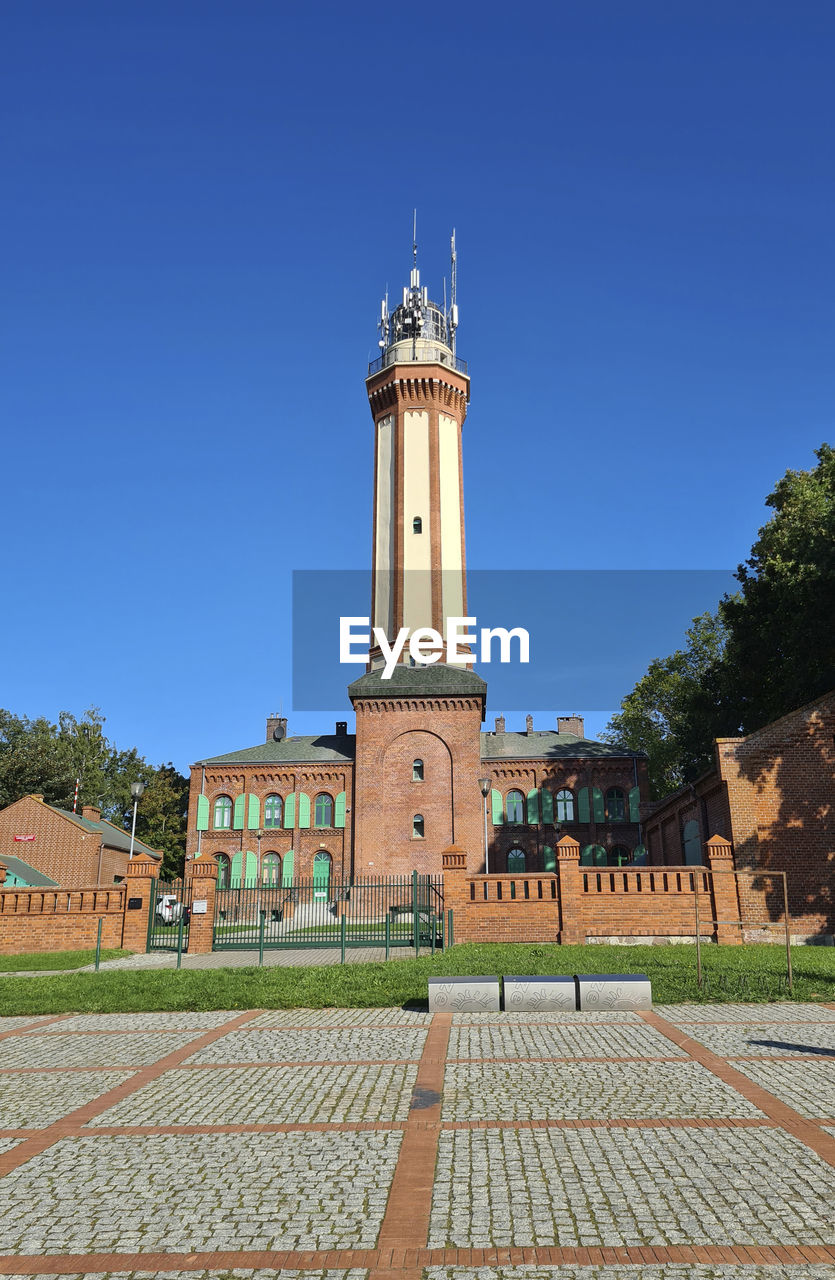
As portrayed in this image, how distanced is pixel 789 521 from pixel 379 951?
58.2 ft

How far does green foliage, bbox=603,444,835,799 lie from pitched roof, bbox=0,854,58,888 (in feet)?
96.0

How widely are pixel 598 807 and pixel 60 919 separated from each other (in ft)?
90.8

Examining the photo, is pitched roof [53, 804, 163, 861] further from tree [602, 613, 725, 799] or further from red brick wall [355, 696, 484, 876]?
tree [602, 613, 725, 799]

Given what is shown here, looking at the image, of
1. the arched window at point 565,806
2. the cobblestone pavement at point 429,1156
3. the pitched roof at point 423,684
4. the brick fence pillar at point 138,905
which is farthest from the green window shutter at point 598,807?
the cobblestone pavement at point 429,1156

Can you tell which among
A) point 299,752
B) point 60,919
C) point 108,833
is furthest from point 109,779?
point 60,919

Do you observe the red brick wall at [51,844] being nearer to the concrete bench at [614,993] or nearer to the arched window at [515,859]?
the arched window at [515,859]

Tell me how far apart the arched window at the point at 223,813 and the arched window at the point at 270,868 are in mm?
2605

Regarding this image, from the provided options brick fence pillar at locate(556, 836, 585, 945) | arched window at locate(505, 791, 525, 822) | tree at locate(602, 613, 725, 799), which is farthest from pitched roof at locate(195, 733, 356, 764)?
brick fence pillar at locate(556, 836, 585, 945)

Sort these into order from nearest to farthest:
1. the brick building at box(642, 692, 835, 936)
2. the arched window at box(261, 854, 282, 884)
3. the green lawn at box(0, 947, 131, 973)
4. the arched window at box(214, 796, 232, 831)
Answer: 1. the green lawn at box(0, 947, 131, 973)
2. the brick building at box(642, 692, 835, 936)
3. the arched window at box(261, 854, 282, 884)
4. the arched window at box(214, 796, 232, 831)

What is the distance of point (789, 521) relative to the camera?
27.8m

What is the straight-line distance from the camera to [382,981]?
15508mm

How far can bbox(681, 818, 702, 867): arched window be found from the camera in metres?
27.7

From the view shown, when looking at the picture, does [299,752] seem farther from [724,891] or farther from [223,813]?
[724,891]

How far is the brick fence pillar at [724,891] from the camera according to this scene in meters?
21.5
